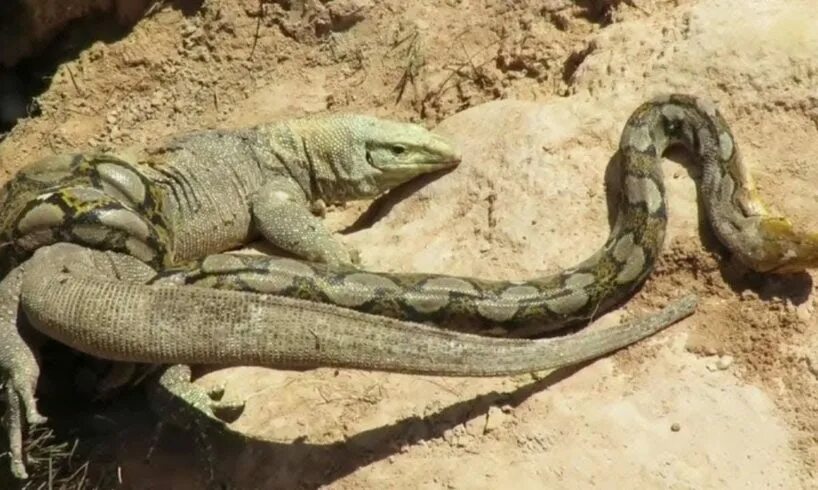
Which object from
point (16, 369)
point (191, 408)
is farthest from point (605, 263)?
point (16, 369)

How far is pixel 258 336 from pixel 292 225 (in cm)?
258

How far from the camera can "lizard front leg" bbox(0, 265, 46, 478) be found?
680 centimetres

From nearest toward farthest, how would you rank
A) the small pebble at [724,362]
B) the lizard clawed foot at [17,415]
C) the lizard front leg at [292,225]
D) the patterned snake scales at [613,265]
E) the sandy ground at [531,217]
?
the sandy ground at [531,217] < the small pebble at [724,362] < the lizard clawed foot at [17,415] < the patterned snake scales at [613,265] < the lizard front leg at [292,225]

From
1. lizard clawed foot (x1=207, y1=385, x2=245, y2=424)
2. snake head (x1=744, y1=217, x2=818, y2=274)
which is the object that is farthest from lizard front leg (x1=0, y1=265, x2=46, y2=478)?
snake head (x1=744, y1=217, x2=818, y2=274)

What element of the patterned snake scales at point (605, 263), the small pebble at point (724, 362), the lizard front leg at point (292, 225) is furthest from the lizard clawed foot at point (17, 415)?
the small pebble at point (724, 362)

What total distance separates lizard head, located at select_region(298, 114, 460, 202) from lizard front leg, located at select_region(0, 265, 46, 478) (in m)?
3.01

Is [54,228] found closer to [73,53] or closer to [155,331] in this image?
[155,331]

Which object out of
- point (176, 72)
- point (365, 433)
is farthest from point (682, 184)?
point (176, 72)

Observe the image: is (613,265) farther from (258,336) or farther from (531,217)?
(258,336)

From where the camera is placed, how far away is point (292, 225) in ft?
28.5

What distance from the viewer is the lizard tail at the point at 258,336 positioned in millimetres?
6184

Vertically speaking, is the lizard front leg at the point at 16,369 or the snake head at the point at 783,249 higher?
the snake head at the point at 783,249

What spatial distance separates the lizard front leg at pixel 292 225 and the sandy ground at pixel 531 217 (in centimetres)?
32

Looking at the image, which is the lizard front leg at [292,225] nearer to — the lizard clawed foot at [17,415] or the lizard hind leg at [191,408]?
the lizard hind leg at [191,408]
